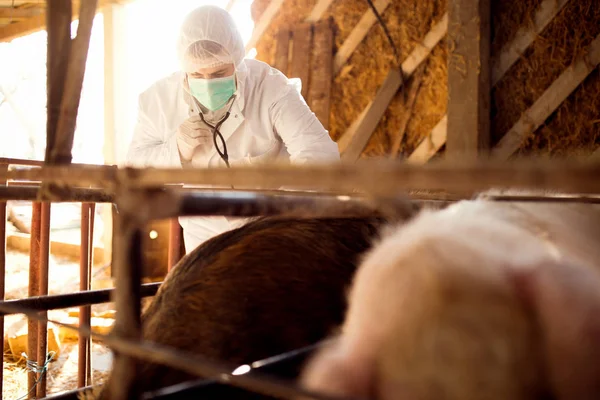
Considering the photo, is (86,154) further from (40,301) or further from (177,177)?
(177,177)

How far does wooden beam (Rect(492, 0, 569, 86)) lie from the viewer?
3.19 m

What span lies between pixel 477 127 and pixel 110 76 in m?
3.65

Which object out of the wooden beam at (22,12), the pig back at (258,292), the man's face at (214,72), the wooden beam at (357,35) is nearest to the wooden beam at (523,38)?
the wooden beam at (357,35)

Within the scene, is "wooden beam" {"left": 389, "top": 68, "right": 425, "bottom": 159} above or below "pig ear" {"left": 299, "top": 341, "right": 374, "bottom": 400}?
above

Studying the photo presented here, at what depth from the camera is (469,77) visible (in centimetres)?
334

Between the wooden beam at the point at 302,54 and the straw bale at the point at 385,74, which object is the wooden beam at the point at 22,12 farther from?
the straw bale at the point at 385,74

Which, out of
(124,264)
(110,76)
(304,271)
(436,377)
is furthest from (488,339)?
(110,76)

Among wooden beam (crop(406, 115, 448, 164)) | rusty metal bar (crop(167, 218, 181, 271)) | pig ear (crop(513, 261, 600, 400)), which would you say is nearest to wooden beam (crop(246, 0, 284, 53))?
wooden beam (crop(406, 115, 448, 164))

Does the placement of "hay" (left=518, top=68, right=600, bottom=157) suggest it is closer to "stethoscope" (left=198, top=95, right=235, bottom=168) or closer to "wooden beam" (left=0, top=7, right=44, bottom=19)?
"stethoscope" (left=198, top=95, right=235, bottom=168)

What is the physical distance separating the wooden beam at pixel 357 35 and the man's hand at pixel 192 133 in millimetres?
2026

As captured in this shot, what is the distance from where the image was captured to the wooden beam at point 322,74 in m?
4.22

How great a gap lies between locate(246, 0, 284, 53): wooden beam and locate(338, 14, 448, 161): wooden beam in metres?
1.18

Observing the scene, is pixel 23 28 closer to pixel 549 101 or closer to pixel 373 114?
pixel 373 114

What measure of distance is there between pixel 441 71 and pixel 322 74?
3.18 feet
